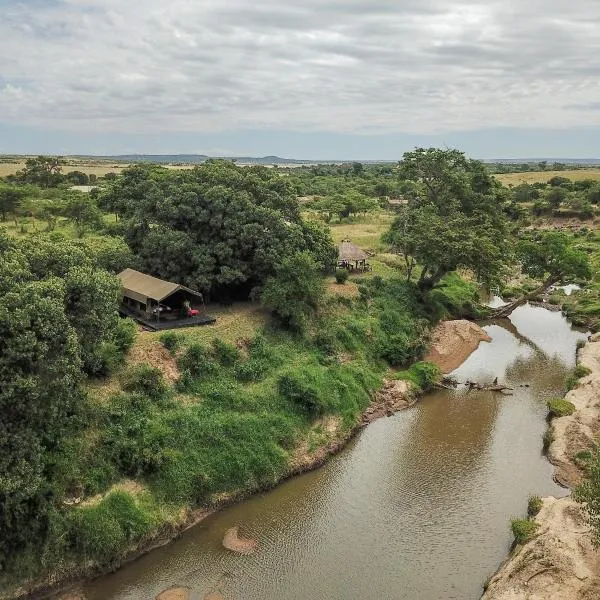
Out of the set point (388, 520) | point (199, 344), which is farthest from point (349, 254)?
point (388, 520)

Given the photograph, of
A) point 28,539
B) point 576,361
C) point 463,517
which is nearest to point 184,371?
point 28,539

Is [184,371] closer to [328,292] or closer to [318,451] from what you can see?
[318,451]

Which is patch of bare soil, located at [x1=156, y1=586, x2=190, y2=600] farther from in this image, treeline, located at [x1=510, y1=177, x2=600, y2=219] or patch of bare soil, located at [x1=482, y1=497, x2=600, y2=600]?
treeline, located at [x1=510, y1=177, x2=600, y2=219]

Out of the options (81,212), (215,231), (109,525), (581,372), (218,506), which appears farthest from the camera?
(81,212)

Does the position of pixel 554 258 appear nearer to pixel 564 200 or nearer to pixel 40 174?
pixel 564 200

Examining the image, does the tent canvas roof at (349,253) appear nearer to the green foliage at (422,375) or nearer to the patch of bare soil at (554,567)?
the green foliage at (422,375)

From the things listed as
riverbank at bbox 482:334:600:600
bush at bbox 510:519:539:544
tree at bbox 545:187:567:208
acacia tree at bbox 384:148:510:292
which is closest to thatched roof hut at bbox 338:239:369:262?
acacia tree at bbox 384:148:510:292

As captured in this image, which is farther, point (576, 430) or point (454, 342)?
point (454, 342)

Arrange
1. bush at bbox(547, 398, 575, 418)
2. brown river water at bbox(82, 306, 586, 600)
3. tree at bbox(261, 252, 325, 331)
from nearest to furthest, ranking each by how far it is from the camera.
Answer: brown river water at bbox(82, 306, 586, 600), bush at bbox(547, 398, 575, 418), tree at bbox(261, 252, 325, 331)
